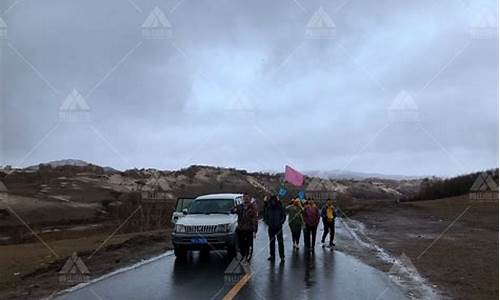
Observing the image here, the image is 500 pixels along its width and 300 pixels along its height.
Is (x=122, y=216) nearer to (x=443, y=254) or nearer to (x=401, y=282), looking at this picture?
(x=443, y=254)

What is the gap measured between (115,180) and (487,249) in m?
49.2

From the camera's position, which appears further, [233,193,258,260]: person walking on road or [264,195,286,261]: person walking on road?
[264,195,286,261]: person walking on road

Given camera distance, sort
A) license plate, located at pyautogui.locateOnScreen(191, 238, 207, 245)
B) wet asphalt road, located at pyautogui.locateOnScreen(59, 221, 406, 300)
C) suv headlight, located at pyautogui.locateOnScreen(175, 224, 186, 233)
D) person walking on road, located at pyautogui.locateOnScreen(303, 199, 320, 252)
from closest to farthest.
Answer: wet asphalt road, located at pyautogui.locateOnScreen(59, 221, 406, 300) < license plate, located at pyautogui.locateOnScreen(191, 238, 207, 245) < suv headlight, located at pyautogui.locateOnScreen(175, 224, 186, 233) < person walking on road, located at pyautogui.locateOnScreen(303, 199, 320, 252)

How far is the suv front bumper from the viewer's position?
14.8 meters

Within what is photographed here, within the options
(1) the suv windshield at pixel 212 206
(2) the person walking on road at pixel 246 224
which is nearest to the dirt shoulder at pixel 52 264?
(1) the suv windshield at pixel 212 206

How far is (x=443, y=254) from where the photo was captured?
17531 mm

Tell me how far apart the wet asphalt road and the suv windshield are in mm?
1478

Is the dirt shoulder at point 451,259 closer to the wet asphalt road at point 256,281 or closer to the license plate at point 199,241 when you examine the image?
the wet asphalt road at point 256,281

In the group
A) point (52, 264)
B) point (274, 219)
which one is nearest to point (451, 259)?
point (274, 219)

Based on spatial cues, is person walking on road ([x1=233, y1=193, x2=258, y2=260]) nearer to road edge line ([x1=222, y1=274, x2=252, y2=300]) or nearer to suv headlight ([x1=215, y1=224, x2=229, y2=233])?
suv headlight ([x1=215, y1=224, x2=229, y2=233])

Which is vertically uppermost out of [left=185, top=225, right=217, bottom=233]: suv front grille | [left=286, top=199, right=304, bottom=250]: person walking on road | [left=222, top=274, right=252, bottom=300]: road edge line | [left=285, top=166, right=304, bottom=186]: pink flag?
[left=285, top=166, right=304, bottom=186]: pink flag

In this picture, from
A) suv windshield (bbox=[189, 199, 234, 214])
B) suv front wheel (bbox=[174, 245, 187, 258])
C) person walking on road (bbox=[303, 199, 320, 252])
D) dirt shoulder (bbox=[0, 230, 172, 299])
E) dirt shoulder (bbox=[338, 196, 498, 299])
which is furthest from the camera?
person walking on road (bbox=[303, 199, 320, 252])

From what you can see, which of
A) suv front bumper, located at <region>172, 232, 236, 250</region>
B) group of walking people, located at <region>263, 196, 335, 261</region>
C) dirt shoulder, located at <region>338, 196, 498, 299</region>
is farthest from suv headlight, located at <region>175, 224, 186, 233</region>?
dirt shoulder, located at <region>338, 196, 498, 299</region>

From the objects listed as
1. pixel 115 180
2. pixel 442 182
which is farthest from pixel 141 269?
pixel 442 182
